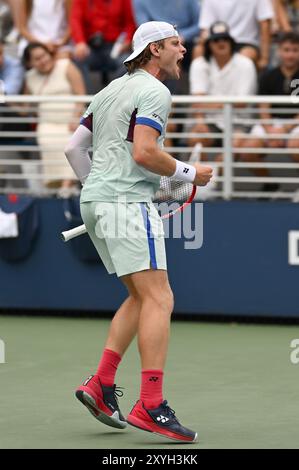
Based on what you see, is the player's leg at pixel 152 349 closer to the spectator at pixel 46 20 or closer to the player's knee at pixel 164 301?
the player's knee at pixel 164 301

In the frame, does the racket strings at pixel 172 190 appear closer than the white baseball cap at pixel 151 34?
No

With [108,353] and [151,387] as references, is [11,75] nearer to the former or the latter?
[108,353]

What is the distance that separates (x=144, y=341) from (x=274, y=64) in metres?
6.06

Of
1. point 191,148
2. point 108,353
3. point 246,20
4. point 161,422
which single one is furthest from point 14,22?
point 161,422

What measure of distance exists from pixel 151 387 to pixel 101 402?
0.37 m

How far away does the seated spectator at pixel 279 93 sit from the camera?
1061 centimetres

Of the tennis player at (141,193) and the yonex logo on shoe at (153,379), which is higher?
the tennis player at (141,193)

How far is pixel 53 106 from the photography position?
11367 mm

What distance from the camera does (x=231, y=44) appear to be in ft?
37.7

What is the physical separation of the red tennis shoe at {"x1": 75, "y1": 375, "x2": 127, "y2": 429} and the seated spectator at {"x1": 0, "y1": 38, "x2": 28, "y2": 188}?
16.2 feet

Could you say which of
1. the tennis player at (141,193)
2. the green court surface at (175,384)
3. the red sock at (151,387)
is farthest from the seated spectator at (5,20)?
the red sock at (151,387)

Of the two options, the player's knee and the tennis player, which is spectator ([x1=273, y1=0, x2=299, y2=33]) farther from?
the player's knee

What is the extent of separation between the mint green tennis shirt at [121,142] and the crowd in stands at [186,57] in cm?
396
